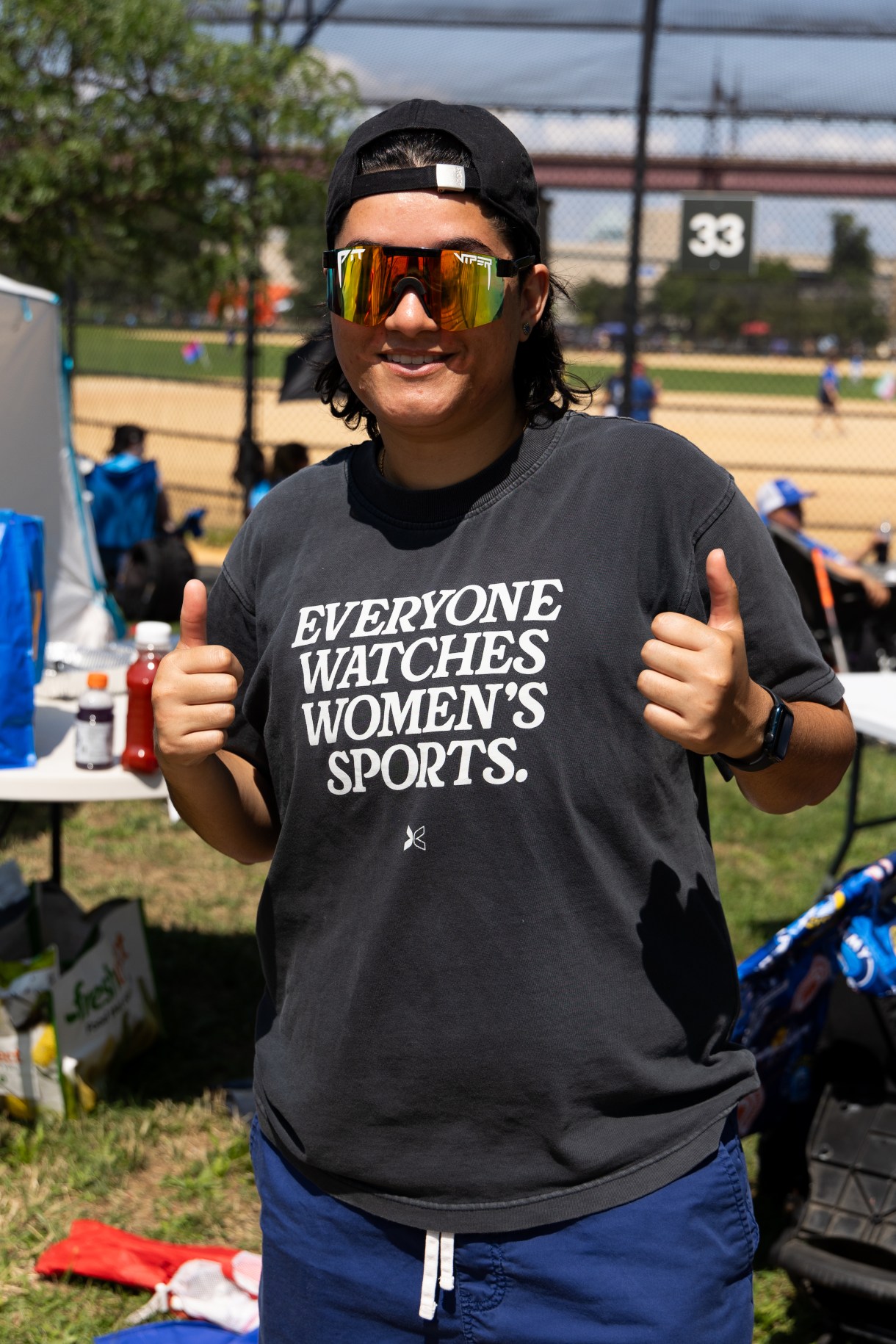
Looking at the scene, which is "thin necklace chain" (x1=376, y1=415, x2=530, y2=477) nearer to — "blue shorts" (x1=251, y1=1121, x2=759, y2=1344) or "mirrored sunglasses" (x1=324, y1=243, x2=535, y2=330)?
"mirrored sunglasses" (x1=324, y1=243, x2=535, y2=330)

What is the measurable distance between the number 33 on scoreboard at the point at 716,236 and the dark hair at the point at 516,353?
7229 mm

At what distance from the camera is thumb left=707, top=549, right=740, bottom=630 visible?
1292 millimetres

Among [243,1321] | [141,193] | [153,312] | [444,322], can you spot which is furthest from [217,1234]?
[153,312]

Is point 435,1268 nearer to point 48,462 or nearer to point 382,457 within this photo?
point 382,457

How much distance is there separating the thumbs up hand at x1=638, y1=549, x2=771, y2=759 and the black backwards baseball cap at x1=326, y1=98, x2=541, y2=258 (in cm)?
48

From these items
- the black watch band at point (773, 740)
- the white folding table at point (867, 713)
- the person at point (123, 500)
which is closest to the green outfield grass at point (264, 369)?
the person at point (123, 500)

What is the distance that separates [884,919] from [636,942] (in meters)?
1.53

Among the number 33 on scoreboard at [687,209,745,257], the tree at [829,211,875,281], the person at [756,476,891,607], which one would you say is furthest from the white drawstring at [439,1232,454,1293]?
the tree at [829,211,875,281]

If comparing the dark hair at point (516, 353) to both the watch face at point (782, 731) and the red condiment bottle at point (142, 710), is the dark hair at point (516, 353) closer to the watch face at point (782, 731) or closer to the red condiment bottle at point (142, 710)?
the watch face at point (782, 731)

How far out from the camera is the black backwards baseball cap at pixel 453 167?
4.74ft

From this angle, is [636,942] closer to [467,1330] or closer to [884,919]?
[467,1330]

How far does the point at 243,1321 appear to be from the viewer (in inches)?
106

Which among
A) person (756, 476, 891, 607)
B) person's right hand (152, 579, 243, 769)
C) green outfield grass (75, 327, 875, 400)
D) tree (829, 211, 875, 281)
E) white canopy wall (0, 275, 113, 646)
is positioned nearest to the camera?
person's right hand (152, 579, 243, 769)

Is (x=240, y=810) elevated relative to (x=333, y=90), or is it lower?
lower
